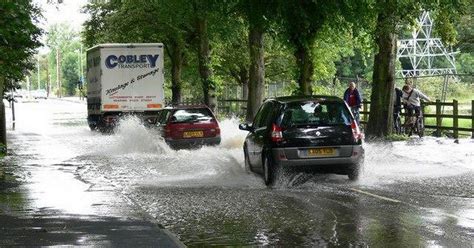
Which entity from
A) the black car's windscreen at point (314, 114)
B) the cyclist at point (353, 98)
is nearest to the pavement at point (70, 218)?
the black car's windscreen at point (314, 114)

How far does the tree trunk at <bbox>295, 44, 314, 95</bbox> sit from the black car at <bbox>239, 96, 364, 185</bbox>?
20.6 feet

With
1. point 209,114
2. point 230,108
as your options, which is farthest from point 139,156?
point 230,108

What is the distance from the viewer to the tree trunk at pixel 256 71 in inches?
1081

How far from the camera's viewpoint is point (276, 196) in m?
11.8

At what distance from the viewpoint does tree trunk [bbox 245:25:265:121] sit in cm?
2747

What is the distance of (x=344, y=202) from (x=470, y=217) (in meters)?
2.08

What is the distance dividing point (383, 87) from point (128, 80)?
12.0 meters

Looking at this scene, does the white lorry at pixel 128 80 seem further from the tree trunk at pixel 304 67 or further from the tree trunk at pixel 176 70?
the tree trunk at pixel 304 67

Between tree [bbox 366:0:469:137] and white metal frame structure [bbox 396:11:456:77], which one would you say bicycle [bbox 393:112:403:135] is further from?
white metal frame structure [bbox 396:11:456:77]

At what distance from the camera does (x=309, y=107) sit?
1334 cm

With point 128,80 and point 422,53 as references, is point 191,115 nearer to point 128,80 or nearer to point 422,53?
point 128,80

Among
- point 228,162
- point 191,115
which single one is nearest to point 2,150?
point 191,115

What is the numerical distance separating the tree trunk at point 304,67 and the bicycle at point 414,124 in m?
5.79

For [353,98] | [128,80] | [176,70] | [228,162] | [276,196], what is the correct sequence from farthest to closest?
[176,70] → [128,80] → [353,98] → [228,162] → [276,196]
